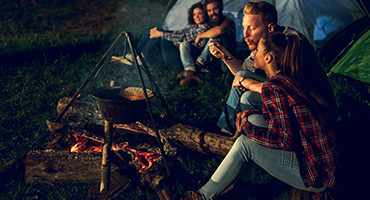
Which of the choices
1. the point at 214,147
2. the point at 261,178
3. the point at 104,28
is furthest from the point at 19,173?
the point at 104,28

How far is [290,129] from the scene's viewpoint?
230 cm

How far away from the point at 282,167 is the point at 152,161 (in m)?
1.54

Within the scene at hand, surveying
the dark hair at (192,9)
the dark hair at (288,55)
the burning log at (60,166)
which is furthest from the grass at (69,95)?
the dark hair at (192,9)

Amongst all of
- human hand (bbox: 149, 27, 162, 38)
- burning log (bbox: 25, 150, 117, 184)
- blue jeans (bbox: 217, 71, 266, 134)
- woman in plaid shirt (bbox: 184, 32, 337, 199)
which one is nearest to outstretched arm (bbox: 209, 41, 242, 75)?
blue jeans (bbox: 217, 71, 266, 134)

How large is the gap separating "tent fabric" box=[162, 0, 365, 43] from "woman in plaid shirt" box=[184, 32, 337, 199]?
3.45 m

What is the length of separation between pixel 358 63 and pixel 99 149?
13.1 feet

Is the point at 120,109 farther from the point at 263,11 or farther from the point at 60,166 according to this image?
the point at 263,11

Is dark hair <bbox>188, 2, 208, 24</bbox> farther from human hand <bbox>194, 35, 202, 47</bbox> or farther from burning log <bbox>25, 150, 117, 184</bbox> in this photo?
burning log <bbox>25, 150, 117, 184</bbox>

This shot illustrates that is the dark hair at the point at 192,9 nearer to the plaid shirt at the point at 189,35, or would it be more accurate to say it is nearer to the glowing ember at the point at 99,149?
the plaid shirt at the point at 189,35

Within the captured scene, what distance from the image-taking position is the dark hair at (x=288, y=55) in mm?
2322

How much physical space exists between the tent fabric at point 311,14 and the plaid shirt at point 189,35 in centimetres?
89

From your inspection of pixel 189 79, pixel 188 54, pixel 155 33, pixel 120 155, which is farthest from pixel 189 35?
pixel 120 155

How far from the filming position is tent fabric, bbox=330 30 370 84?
171 inches

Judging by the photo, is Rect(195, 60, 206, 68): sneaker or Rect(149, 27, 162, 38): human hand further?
Rect(149, 27, 162, 38): human hand
